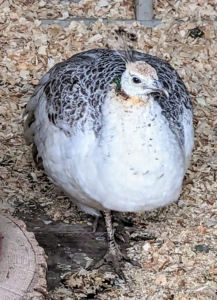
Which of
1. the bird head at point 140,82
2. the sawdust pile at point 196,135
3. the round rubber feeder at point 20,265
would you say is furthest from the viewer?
the sawdust pile at point 196,135

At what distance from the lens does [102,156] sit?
2264 mm

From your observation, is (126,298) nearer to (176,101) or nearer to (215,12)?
(176,101)

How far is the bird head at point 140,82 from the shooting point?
2.08m

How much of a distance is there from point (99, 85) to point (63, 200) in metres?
0.73

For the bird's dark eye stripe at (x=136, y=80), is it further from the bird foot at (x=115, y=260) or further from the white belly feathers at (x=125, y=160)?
the bird foot at (x=115, y=260)

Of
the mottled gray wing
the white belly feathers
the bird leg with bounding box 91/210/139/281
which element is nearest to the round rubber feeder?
the white belly feathers

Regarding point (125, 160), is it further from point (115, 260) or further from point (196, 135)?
point (196, 135)

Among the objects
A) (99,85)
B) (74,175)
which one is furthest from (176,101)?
(74,175)

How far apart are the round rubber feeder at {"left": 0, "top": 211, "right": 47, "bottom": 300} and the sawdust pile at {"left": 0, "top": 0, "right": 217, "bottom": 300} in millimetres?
486

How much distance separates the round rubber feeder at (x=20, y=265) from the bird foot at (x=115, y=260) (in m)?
0.61

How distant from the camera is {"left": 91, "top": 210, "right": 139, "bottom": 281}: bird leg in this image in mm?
2633

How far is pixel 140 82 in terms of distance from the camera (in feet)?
6.82

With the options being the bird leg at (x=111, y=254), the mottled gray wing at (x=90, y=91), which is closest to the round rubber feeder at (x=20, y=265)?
the mottled gray wing at (x=90, y=91)

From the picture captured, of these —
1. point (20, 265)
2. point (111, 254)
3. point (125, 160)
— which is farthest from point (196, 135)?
point (20, 265)
